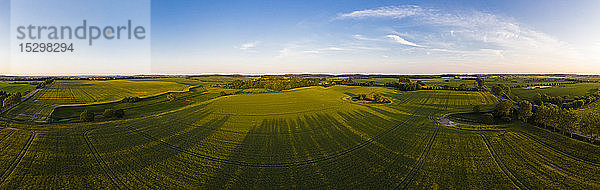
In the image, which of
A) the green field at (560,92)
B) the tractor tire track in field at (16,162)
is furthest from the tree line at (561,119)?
the tractor tire track in field at (16,162)

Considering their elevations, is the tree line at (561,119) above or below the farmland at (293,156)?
above

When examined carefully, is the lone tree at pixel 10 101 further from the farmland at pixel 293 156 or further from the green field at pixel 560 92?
the green field at pixel 560 92

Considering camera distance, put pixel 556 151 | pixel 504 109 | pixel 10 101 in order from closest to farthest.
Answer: pixel 556 151, pixel 504 109, pixel 10 101

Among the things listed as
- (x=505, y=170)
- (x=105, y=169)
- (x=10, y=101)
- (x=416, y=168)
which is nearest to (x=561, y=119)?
(x=505, y=170)

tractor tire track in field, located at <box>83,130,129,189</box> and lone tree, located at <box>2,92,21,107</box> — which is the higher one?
lone tree, located at <box>2,92,21,107</box>

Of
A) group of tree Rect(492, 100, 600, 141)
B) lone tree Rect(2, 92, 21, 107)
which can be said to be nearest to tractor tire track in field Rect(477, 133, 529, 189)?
group of tree Rect(492, 100, 600, 141)

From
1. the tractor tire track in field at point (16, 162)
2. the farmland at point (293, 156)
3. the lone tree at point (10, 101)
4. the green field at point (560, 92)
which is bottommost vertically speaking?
the tractor tire track in field at point (16, 162)

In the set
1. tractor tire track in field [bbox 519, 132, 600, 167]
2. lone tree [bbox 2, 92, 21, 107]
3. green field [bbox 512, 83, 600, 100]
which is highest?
green field [bbox 512, 83, 600, 100]

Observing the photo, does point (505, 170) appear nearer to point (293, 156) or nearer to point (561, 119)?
point (293, 156)

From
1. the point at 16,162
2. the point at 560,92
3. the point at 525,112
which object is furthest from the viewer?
the point at 560,92

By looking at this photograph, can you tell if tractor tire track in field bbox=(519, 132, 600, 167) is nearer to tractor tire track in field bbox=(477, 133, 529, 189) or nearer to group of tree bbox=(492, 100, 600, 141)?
group of tree bbox=(492, 100, 600, 141)

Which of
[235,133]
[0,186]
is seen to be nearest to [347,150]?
[235,133]
